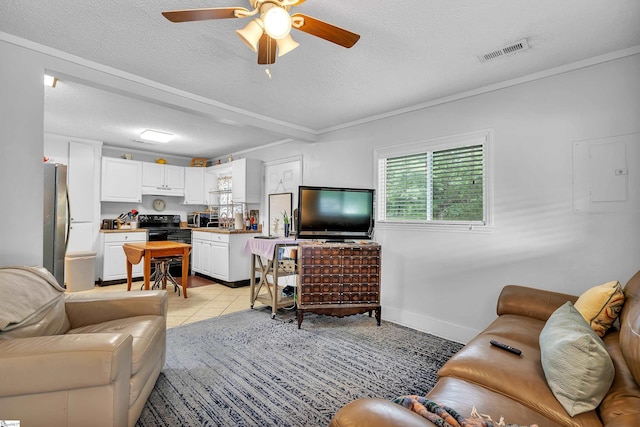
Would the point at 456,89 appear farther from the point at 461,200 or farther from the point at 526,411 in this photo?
the point at 526,411

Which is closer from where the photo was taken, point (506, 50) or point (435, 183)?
point (506, 50)

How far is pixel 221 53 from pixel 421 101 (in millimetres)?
2077

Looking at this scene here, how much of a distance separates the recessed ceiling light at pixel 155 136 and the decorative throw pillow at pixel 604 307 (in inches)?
202

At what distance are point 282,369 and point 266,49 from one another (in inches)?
90.9

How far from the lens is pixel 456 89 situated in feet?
9.82

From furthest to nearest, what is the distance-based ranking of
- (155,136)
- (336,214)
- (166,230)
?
(166,230)
(155,136)
(336,214)

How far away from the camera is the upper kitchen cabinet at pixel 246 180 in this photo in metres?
5.36

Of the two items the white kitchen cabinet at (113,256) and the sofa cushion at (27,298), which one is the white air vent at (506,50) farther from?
the white kitchen cabinet at (113,256)

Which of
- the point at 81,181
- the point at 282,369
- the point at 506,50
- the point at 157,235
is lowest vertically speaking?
the point at 282,369

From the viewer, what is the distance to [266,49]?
1.91 meters

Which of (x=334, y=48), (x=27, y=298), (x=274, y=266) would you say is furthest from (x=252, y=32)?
(x=274, y=266)

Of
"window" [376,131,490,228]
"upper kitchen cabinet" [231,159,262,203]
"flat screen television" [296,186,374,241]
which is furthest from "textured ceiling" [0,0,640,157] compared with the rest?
"upper kitchen cabinet" [231,159,262,203]

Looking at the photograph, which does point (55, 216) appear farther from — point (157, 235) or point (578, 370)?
point (578, 370)

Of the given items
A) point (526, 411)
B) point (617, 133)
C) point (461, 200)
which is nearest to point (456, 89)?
point (461, 200)
